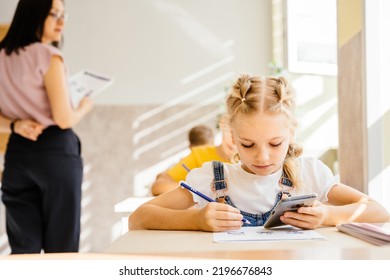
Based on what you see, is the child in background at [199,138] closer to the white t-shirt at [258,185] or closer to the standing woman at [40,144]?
the standing woman at [40,144]

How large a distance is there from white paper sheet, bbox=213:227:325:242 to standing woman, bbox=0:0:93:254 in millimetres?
493

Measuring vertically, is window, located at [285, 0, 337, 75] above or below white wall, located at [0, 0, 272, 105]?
below

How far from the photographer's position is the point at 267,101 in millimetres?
925

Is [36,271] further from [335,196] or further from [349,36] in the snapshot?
[349,36]

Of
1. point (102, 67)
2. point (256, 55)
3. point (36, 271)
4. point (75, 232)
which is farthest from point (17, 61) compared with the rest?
point (102, 67)

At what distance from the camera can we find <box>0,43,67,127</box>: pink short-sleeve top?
3.79 feet

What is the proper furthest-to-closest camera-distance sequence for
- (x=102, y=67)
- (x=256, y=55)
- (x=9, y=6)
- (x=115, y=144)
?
(x=115, y=144) → (x=102, y=67) → (x=256, y=55) → (x=9, y=6)

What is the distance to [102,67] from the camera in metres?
2.91

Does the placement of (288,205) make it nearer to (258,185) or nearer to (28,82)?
(258,185)

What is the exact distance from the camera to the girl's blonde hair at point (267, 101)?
92 centimetres

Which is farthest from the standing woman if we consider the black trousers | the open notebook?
the open notebook

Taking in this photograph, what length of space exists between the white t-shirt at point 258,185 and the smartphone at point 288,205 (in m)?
0.18

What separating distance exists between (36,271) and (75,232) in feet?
1.48

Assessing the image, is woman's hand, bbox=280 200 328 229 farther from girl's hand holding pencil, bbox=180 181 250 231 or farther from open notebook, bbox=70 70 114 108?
open notebook, bbox=70 70 114 108
